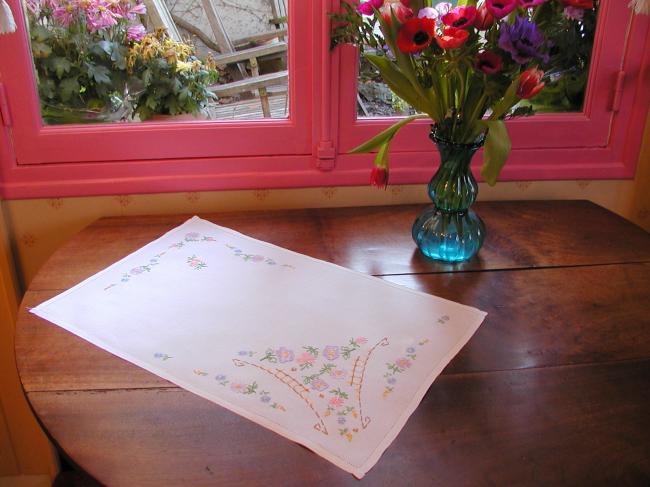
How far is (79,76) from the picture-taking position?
1293 mm

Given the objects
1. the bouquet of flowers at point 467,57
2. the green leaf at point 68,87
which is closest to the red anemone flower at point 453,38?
the bouquet of flowers at point 467,57

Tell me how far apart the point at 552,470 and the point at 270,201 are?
2.96 ft

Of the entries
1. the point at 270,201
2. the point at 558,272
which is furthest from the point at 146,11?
the point at 558,272

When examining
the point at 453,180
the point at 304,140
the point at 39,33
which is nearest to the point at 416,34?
the point at 453,180

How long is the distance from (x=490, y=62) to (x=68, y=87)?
90 centimetres

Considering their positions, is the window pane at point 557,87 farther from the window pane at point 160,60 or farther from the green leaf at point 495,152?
the green leaf at point 495,152

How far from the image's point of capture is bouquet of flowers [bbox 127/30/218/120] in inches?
51.8

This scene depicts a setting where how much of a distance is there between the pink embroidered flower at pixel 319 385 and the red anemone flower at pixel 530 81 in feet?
1.73

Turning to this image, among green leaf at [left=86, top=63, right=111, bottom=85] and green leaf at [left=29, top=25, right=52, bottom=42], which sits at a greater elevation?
green leaf at [left=29, top=25, right=52, bottom=42]

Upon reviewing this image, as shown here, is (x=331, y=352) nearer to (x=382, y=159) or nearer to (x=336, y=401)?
(x=336, y=401)

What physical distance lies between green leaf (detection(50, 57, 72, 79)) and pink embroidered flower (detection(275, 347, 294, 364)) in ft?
2.71

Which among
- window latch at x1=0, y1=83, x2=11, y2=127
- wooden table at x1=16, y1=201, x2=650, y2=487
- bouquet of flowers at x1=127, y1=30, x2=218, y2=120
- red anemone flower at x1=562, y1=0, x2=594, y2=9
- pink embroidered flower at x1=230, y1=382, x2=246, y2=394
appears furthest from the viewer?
bouquet of flowers at x1=127, y1=30, x2=218, y2=120

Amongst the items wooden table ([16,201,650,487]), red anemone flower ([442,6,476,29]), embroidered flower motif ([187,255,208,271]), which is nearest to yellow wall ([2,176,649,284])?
wooden table ([16,201,650,487])

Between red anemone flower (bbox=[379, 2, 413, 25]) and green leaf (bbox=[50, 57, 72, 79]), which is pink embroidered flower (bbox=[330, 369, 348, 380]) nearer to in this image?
red anemone flower (bbox=[379, 2, 413, 25])
